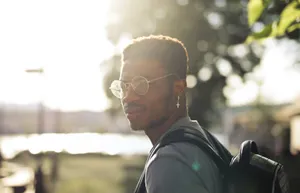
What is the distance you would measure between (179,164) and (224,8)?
80.4ft

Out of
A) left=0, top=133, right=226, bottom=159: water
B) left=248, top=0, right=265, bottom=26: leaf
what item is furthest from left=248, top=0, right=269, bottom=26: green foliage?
left=0, top=133, right=226, bottom=159: water

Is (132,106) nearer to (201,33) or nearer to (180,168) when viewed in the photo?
(180,168)

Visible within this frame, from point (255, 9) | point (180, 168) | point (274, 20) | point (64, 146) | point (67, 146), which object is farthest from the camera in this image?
point (67, 146)

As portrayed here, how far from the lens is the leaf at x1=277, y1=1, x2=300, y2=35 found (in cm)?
293

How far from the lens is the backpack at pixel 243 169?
1691 millimetres

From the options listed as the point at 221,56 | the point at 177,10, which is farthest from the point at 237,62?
the point at 177,10

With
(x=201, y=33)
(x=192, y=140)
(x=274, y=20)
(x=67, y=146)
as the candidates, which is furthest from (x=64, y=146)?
(x=192, y=140)

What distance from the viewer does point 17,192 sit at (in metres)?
14.5

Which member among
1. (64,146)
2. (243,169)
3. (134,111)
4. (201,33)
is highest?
(134,111)

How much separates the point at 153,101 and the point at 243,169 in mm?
432

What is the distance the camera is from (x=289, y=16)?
2.95m

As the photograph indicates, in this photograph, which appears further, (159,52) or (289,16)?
(289,16)

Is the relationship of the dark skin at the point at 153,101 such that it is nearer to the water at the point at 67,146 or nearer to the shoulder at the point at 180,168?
the shoulder at the point at 180,168

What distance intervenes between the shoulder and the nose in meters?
0.34
